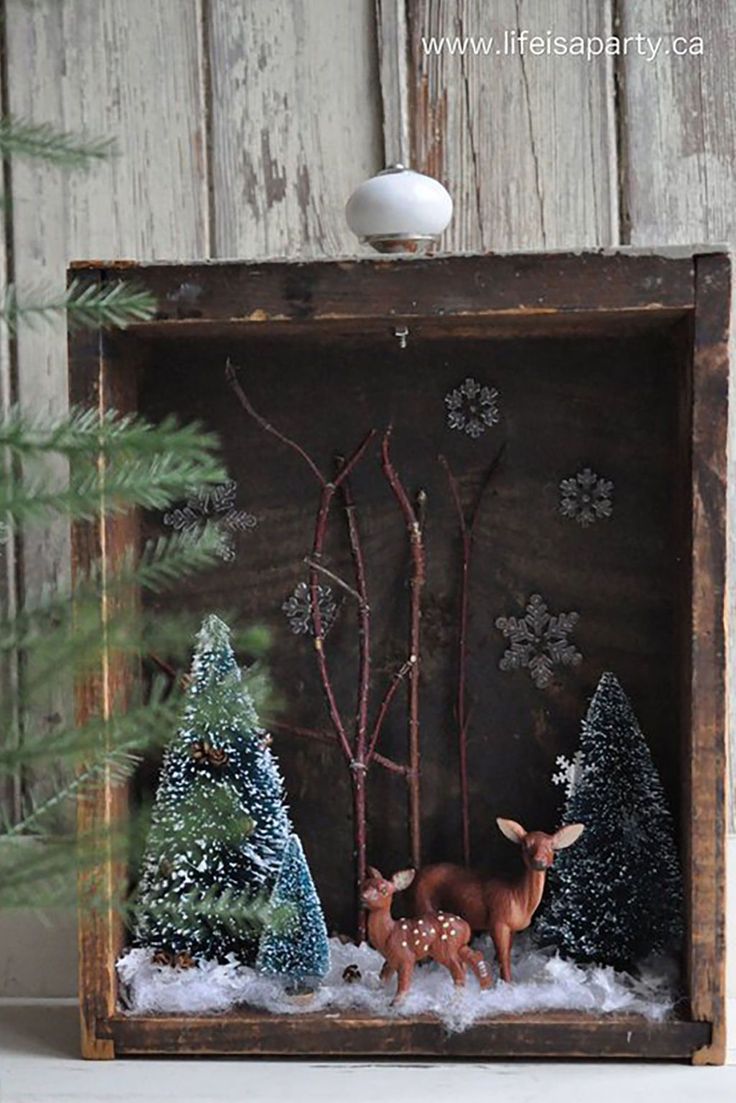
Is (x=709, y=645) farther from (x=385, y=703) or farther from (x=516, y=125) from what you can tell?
(x=516, y=125)

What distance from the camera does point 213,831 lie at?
43.0 inches

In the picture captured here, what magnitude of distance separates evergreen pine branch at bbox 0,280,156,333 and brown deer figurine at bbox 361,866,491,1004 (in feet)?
1.55

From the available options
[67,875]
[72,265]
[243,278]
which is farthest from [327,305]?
[67,875]

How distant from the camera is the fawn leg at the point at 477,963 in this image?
1.05 meters

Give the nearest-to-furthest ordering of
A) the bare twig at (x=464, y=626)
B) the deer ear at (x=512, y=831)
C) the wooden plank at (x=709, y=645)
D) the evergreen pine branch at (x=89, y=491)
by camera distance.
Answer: the evergreen pine branch at (x=89, y=491), the wooden plank at (x=709, y=645), the deer ear at (x=512, y=831), the bare twig at (x=464, y=626)

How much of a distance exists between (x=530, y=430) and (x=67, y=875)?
764 mm

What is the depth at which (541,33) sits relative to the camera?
1.21 m

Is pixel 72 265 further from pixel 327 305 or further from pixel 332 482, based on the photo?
pixel 332 482

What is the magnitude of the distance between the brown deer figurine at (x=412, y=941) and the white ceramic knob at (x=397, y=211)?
1.62 feet

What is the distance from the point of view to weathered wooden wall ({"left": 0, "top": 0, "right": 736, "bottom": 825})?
1201 mm

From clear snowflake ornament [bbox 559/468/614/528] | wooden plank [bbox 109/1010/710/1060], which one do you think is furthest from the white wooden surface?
clear snowflake ornament [bbox 559/468/614/528]

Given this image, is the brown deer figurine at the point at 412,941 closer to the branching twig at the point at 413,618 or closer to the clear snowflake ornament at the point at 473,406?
the branching twig at the point at 413,618

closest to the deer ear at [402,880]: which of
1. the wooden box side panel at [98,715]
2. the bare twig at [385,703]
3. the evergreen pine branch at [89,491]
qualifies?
the bare twig at [385,703]

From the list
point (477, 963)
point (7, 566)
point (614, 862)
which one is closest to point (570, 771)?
point (614, 862)
